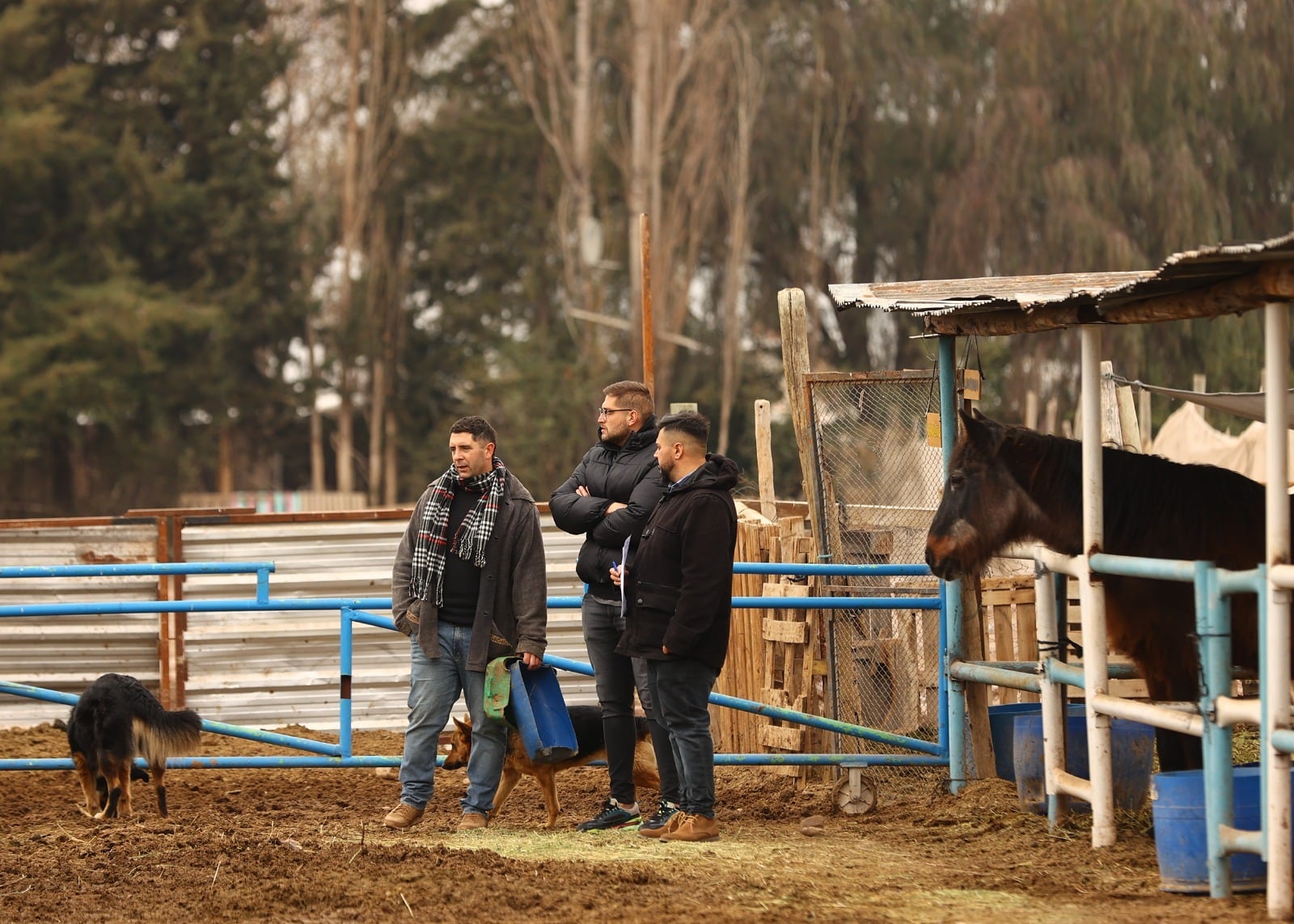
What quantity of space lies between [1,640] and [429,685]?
532 cm

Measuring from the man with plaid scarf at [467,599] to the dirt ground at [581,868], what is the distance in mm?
390

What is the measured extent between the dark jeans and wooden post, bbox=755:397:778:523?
3.17 m

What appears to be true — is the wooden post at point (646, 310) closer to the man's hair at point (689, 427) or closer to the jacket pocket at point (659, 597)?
the man's hair at point (689, 427)

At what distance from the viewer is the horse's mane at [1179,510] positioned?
20.1 ft

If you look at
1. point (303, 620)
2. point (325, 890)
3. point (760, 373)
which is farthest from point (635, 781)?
point (760, 373)

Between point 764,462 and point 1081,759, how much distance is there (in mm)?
3961

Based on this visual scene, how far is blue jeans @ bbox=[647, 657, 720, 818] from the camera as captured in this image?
6.44m

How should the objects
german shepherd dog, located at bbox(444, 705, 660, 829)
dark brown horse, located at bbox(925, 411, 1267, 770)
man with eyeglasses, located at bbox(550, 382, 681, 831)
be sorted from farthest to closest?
german shepherd dog, located at bbox(444, 705, 660, 829) → man with eyeglasses, located at bbox(550, 382, 681, 831) → dark brown horse, located at bbox(925, 411, 1267, 770)

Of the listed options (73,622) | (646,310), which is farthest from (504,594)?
(73,622)

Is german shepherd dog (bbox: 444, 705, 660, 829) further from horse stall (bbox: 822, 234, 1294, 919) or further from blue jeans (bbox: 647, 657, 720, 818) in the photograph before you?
horse stall (bbox: 822, 234, 1294, 919)

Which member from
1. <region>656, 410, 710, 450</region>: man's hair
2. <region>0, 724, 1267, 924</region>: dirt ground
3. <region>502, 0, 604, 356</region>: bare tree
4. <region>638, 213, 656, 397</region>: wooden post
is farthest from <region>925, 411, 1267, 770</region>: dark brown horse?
<region>502, 0, 604, 356</region>: bare tree

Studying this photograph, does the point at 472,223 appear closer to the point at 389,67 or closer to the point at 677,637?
the point at 389,67

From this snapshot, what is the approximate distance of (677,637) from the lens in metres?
6.31

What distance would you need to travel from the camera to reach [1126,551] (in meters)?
6.33
